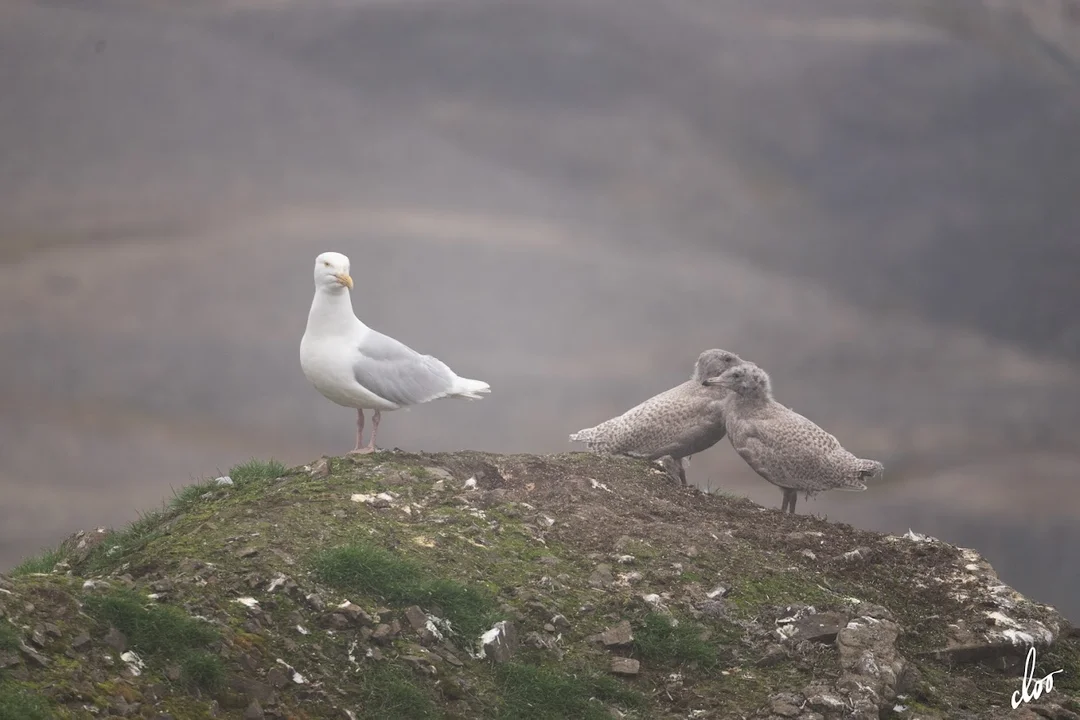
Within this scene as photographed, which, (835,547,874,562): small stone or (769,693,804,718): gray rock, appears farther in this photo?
(835,547,874,562): small stone

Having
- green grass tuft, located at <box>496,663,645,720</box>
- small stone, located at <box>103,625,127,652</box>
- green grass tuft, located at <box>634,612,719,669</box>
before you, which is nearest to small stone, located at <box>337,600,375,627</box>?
green grass tuft, located at <box>496,663,645,720</box>

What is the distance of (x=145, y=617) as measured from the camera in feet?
22.5

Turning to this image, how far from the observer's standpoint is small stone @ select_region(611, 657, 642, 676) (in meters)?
7.77

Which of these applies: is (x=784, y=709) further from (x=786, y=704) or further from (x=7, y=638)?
(x=7, y=638)

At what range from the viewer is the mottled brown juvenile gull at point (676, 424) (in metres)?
12.7

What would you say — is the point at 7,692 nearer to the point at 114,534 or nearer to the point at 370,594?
the point at 370,594

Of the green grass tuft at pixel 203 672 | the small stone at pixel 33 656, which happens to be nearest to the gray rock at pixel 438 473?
the green grass tuft at pixel 203 672

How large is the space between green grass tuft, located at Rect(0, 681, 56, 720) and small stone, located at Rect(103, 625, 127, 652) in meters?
0.72

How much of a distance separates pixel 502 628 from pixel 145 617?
2.28 meters

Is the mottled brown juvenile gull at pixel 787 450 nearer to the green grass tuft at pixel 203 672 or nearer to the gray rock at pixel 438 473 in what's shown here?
the gray rock at pixel 438 473

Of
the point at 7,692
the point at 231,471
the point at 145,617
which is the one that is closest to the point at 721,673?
the point at 145,617

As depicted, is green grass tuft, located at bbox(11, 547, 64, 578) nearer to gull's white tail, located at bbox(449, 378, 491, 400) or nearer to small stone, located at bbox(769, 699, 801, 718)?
gull's white tail, located at bbox(449, 378, 491, 400)

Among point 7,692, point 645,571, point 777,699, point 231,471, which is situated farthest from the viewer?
point 231,471
